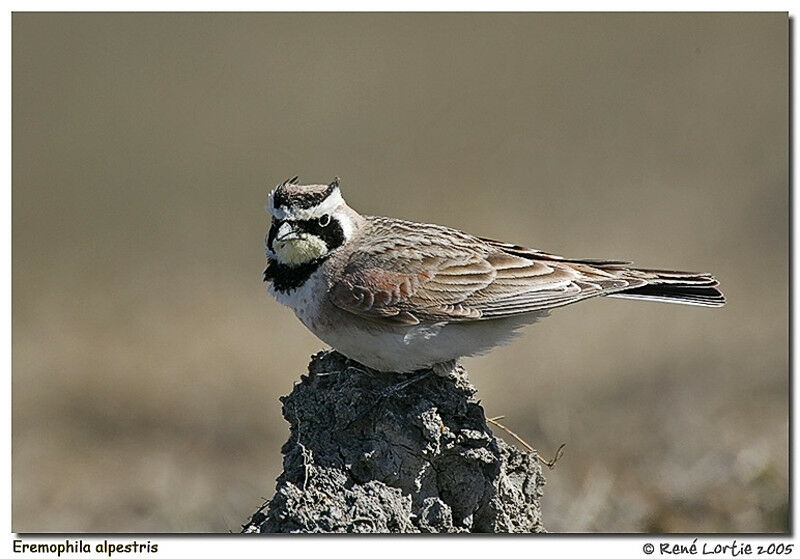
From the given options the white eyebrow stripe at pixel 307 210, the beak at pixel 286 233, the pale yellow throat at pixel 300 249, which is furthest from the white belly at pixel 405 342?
the white eyebrow stripe at pixel 307 210

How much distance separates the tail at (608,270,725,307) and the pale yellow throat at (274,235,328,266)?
1.71 metres

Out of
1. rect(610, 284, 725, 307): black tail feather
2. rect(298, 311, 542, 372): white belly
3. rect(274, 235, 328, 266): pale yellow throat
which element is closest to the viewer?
rect(298, 311, 542, 372): white belly

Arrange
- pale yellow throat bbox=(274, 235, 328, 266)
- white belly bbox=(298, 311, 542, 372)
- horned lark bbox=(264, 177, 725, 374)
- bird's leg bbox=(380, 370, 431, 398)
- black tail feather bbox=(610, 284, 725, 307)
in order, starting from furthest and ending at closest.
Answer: black tail feather bbox=(610, 284, 725, 307) → pale yellow throat bbox=(274, 235, 328, 266) → horned lark bbox=(264, 177, 725, 374) → white belly bbox=(298, 311, 542, 372) → bird's leg bbox=(380, 370, 431, 398)

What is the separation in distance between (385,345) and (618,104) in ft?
40.5

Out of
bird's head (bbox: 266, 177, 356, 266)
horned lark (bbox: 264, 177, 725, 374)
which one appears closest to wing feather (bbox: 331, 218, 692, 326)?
horned lark (bbox: 264, 177, 725, 374)

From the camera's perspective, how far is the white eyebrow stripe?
22.5ft

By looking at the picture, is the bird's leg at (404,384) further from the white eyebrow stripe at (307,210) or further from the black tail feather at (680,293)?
the black tail feather at (680,293)

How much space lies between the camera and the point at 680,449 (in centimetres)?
1075

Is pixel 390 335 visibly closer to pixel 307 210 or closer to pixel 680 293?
pixel 307 210

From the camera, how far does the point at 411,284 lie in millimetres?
6938

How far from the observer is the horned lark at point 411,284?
267 inches

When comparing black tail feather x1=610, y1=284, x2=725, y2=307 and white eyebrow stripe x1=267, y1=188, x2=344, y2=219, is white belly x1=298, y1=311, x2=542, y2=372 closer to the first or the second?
white eyebrow stripe x1=267, y1=188, x2=344, y2=219

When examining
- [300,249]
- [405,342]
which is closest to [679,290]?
[405,342]

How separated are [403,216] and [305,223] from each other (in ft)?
29.5
